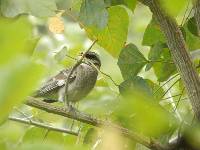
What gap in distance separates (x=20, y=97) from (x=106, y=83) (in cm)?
108

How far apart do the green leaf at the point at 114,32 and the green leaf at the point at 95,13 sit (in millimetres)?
122

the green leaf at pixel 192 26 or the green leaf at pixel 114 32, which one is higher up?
the green leaf at pixel 192 26

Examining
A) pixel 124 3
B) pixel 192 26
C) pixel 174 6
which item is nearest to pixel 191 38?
pixel 192 26

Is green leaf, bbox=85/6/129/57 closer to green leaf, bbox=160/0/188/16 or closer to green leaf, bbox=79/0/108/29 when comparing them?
green leaf, bbox=79/0/108/29

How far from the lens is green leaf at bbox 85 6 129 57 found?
100cm

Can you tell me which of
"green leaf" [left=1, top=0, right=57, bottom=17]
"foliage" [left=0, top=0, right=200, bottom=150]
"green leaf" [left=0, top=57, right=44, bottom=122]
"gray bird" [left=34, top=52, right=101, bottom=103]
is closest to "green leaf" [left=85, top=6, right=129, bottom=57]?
"foliage" [left=0, top=0, right=200, bottom=150]

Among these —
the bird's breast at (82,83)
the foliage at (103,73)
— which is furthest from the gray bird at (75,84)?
the foliage at (103,73)

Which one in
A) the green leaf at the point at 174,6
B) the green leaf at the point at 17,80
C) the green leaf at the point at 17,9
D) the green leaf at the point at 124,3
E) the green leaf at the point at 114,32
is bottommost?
the green leaf at the point at 114,32

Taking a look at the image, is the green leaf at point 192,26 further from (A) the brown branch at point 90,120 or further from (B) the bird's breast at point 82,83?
(B) the bird's breast at point 82,83

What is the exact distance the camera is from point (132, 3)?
95 cm

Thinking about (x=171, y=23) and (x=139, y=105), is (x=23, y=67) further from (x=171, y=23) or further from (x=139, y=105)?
(x=171, y=23)

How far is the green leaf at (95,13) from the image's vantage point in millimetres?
843

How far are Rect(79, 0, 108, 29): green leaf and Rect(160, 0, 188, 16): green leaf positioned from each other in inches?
23.9

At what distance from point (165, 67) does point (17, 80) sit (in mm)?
876
